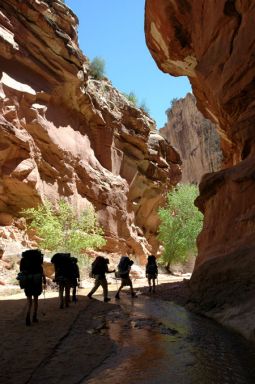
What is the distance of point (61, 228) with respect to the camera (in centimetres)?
2989

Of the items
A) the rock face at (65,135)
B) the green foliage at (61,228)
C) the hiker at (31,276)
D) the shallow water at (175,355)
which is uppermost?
the rock face at (65,135)

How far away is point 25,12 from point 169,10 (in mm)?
20887

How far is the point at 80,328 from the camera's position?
801 centimetres

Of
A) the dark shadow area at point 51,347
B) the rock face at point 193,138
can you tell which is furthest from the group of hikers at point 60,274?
the rock face at point 193,138

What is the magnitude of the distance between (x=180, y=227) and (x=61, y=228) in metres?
14.2

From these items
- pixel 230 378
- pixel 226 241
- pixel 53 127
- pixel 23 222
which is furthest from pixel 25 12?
pixel 230 378

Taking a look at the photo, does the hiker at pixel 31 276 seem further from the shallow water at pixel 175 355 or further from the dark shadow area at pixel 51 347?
the shallow water at pixel 175 355

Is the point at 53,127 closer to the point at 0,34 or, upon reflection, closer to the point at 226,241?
the point at 0,34

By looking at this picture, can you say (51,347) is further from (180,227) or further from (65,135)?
(180,227)

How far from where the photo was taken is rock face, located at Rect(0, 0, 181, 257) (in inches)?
1234

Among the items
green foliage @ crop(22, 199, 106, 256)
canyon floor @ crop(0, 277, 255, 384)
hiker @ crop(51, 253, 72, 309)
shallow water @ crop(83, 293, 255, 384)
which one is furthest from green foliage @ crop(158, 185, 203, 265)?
shallow water @ crop(83, 293, 255, 384)

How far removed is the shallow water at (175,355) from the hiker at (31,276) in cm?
175

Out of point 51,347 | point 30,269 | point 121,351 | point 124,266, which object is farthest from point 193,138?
point 51,347

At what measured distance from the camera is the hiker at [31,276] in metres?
8.52
